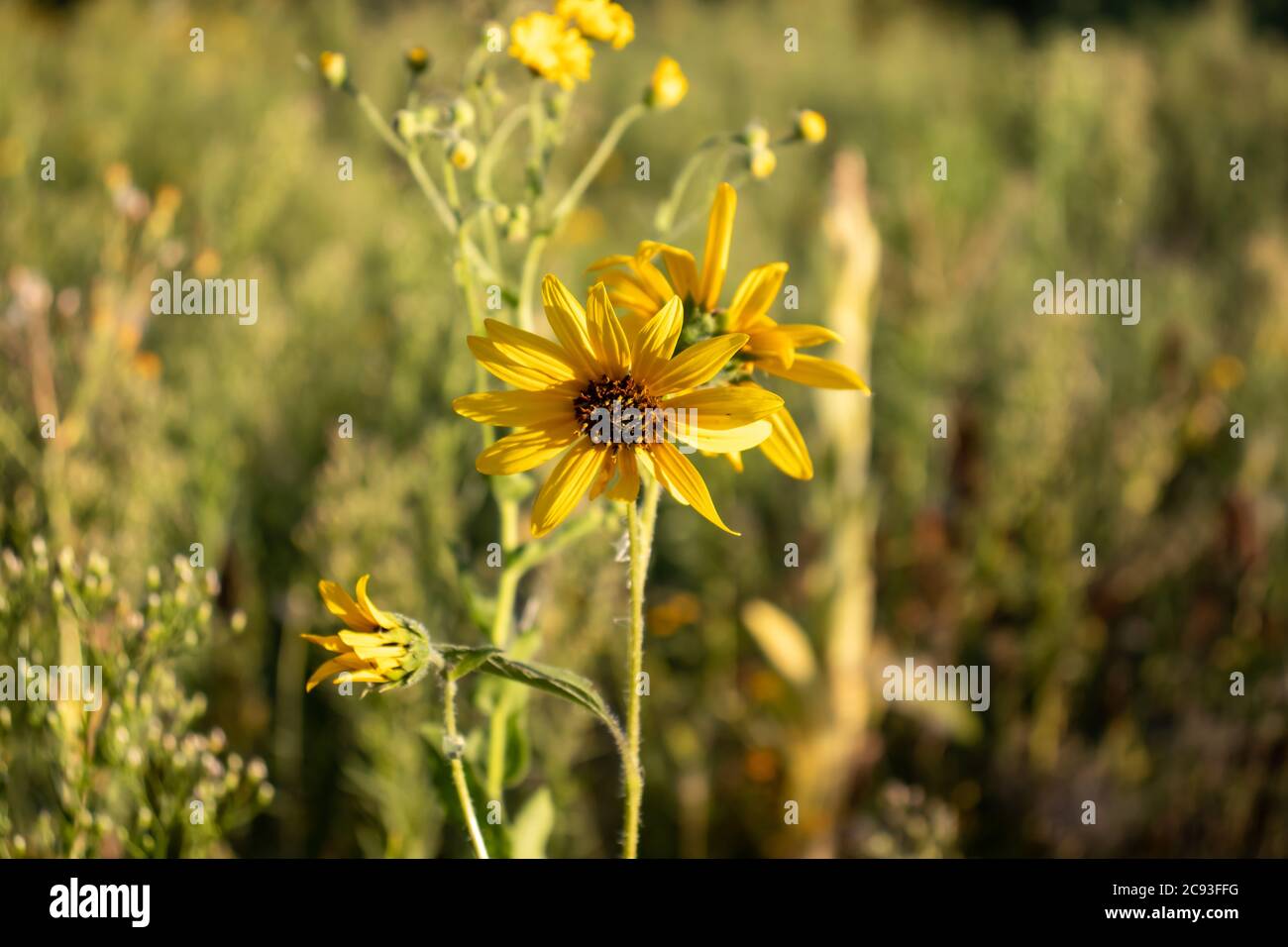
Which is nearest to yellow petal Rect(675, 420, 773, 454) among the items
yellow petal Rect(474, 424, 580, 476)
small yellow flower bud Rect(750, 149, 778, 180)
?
yellow petal Rect(474, 424, 580, 476)

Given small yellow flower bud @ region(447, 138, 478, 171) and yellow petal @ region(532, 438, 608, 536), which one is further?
small yellow flower bud @ region(447, 138, 478, 171)

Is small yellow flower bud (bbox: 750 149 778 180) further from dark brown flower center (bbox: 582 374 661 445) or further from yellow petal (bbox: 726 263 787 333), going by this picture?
dark brown flower center (bbox: 582 374 661 445)

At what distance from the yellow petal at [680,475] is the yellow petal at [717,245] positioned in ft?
0.69

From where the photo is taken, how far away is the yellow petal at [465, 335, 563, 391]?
922 millimetres

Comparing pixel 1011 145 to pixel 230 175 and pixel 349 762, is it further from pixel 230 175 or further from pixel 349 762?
pixel 349 762

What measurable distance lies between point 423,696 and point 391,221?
7.48 ft

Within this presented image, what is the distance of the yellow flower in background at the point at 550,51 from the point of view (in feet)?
3.74

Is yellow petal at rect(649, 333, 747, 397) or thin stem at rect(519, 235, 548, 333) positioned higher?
thin stem at rect(519, 235, 548, 333)

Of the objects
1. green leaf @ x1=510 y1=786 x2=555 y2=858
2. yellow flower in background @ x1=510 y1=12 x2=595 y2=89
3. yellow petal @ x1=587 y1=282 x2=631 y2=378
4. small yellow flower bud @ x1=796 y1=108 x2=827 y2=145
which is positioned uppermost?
yellow flower in background @ x1=510 y1=12 x2=595 y2=89

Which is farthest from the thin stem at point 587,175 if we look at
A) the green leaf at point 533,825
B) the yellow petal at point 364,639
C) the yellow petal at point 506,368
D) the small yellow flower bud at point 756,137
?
the green leaf at point 533,825

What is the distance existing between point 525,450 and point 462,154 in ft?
1.27

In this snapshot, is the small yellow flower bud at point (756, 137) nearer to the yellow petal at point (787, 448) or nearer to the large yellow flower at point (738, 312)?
the large yellow flower at point (738, 312)

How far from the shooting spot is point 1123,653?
2.66 m

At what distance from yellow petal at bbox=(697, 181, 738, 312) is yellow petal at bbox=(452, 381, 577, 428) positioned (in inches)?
7.9
